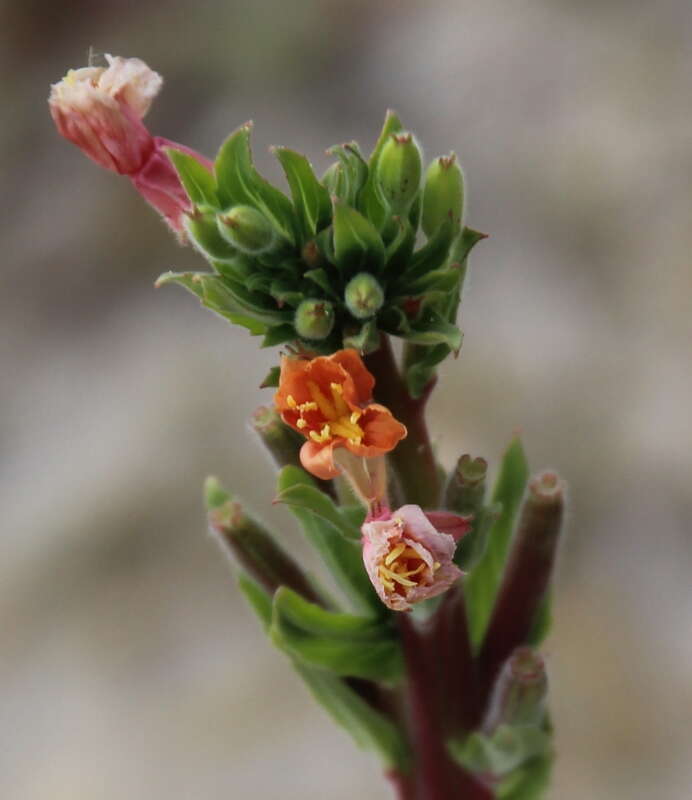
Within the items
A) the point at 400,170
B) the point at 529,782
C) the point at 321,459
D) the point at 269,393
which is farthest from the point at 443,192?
the point at 269,393

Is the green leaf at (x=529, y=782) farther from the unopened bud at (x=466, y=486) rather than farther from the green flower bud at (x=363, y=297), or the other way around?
the green flower bud at (x=363, y=297)

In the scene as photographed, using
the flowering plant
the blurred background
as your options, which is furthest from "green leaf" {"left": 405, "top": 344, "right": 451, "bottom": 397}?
the blurred background

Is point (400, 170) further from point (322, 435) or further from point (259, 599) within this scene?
point (259, 599)

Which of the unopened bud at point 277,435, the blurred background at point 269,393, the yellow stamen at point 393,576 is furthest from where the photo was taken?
the blurred background at point 269,393

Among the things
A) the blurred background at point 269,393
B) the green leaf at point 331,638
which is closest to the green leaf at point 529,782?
the green leaf at point 331,638

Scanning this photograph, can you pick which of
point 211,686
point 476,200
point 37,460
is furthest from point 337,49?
point 211,686

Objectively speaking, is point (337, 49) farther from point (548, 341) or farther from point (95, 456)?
point (95, 456)
